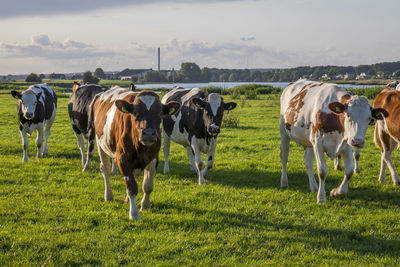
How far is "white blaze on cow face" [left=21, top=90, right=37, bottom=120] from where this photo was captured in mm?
11900

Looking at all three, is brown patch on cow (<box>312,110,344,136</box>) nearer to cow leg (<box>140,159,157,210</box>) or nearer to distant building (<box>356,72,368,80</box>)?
cow leg (<box>140,159,157,210</box>)

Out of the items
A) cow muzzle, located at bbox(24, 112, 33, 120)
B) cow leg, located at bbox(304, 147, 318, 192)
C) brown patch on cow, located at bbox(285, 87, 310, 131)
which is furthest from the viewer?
cow muzzle, located at bbox(24, 112, 33, 120)

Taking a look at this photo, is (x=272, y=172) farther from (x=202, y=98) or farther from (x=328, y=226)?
(x=328, y=226)

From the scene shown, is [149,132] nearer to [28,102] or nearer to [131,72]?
[28,102]

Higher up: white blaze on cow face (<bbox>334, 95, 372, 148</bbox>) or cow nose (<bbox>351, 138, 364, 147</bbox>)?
white blaze on cow face (<bbox>334, 95, 372, 148</bbox>)

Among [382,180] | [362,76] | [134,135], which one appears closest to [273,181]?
[382,180]

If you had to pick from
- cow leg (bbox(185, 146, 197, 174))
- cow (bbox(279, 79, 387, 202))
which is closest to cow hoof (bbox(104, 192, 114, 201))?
cow leg (bbox(185, 146, 197, 174))

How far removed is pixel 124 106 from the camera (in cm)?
612

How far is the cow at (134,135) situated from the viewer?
605cm

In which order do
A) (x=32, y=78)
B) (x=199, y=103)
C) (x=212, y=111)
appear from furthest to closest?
(x=32, y=78) → (x=199, y=103) → (x=212, y=111)

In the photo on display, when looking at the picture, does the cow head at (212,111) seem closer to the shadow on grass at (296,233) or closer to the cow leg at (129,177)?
the shadow on grass at (296,233)

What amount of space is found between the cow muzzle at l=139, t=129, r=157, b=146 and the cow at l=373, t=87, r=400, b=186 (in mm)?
5901

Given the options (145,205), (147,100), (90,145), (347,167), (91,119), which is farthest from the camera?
(90,145)

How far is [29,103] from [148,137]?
7966 millimetres
